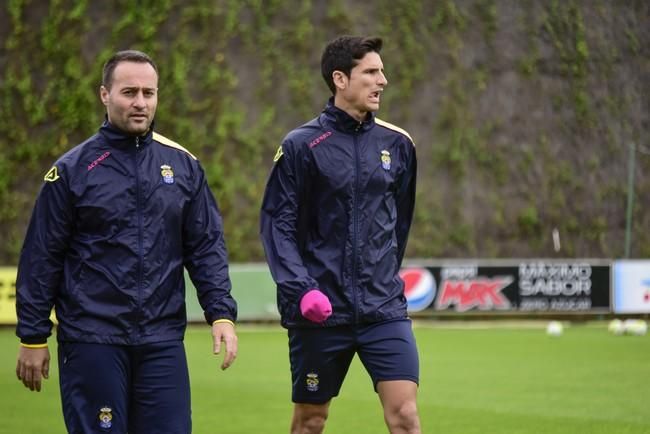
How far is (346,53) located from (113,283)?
1.98 metres

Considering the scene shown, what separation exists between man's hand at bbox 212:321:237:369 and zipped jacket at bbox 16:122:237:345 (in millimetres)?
162

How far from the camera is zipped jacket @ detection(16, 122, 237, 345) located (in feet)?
17.2

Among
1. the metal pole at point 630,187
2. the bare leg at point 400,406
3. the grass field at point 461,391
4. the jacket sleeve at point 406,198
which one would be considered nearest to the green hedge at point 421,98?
the metal pole at point 630,187

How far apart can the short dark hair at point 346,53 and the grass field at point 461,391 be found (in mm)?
3885

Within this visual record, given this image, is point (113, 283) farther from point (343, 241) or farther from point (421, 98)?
point (421, 98)

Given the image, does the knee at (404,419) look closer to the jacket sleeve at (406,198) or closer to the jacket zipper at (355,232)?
the jacket zipper at (355,232)

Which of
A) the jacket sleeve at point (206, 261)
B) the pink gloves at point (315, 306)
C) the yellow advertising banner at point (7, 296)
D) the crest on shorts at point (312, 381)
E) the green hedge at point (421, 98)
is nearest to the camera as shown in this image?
the jacket sleeve at point (206, 261)

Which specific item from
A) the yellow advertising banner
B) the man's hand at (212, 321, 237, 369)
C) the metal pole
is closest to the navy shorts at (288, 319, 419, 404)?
the man's hand at (212, 321, 237, 369)

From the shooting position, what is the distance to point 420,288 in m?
22.0

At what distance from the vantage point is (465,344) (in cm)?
1822

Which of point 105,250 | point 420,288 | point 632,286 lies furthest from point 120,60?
point 632,286

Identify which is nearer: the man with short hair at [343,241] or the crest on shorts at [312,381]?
the man with short hair at [343,241]

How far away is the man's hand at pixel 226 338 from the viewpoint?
533 centimetres

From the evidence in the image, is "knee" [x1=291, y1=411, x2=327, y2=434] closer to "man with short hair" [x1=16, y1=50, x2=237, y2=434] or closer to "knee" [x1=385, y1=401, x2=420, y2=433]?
"knee" [x1=385, y1=401, x2=420, y2=433]
